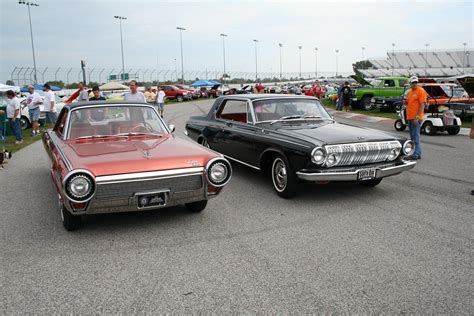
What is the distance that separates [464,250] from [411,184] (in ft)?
9.14

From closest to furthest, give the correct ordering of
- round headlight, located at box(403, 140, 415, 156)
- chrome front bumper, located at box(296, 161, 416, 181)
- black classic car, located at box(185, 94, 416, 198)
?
chrome front bumper, located at box(296, 161, 416, 181) → black classic car, located at box(185, 94, 416, 198) → round headlight, located at box(403, 140, 415, 156)

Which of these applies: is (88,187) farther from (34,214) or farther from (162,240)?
(34,214)

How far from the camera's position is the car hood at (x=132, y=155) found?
426 cm

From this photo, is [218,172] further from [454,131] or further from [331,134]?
[454,131]

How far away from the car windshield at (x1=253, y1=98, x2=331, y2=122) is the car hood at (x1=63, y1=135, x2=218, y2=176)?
196 centimetres

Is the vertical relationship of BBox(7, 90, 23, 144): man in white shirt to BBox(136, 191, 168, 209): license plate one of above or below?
above

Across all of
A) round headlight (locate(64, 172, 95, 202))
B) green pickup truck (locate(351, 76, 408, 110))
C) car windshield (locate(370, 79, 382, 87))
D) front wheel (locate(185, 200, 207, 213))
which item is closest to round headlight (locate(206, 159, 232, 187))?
front wheel (locate(185, 200, 207, 213))

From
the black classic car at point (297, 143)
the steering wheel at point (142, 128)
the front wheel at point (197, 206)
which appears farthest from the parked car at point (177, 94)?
the front wheel at point (197, 206)

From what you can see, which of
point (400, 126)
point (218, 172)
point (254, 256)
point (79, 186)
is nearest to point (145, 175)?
point (79, 186)

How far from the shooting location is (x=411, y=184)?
6680 millimetres

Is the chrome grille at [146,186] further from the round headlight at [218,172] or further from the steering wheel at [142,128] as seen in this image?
the steering wheel at [142,128]

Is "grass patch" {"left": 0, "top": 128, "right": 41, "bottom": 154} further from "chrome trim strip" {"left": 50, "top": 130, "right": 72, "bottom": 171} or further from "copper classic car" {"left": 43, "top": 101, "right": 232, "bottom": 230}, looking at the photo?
"copper classic car" {"left": 43, "top": 101, "right": 232, "bottom": 230}

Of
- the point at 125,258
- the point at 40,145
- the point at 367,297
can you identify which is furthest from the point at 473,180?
the point at 40,145

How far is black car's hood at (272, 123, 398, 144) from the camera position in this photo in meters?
5.64
